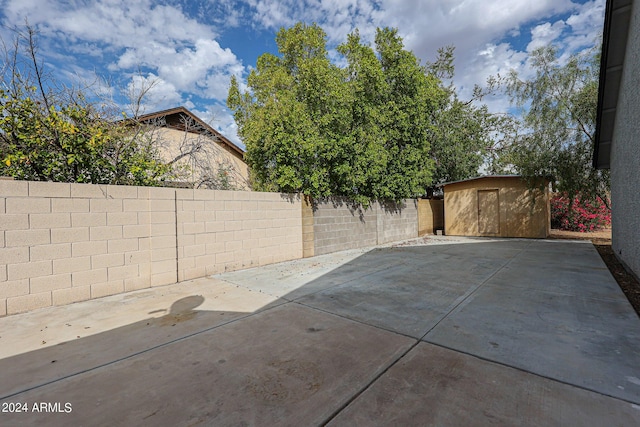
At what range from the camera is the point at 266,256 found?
691 centimetres

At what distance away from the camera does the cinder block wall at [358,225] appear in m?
8.44

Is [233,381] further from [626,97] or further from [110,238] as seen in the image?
[626,97]

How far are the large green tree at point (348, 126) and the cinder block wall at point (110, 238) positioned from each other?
169 centimetres

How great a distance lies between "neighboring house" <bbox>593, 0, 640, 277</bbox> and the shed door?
5.85 m

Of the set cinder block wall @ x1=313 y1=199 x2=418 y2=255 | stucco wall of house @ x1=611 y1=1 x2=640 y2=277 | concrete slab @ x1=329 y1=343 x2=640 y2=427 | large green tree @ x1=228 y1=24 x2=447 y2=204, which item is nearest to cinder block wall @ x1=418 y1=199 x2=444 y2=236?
cinder block wall @ x1=313 y1=199 x2=418 y2=255

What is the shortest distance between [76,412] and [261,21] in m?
11.2

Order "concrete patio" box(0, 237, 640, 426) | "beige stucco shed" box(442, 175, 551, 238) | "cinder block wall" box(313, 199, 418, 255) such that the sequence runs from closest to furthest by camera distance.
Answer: "concrete patio" box(0, 237, 640, 426) < "cinder block wall" box(313, 199, 418, 255) < "beige stucco shed" box(442, 175, 551, 238)

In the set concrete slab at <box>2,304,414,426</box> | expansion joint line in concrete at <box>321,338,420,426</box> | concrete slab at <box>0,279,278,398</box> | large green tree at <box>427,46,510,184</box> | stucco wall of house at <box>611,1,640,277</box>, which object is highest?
large green tree at <box>427,46,510,184</box>

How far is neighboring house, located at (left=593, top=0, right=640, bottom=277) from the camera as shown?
14.8 feet

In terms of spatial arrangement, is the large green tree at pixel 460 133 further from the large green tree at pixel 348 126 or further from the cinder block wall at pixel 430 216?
the large green tree at pixel 348 126

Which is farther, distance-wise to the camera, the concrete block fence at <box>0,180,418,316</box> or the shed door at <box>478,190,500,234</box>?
the shed door at <box>478,190,500,234</box>

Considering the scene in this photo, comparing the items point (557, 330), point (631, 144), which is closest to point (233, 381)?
point (557, 330)

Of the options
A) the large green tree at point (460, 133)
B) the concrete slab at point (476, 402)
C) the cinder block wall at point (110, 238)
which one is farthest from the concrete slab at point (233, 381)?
the large green tree at point (460, 133)

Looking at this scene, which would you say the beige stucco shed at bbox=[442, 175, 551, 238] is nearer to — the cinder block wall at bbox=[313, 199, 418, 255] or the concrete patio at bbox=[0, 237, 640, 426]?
A: the cinder block wall at bbox=[313, 199, 418, 255]
